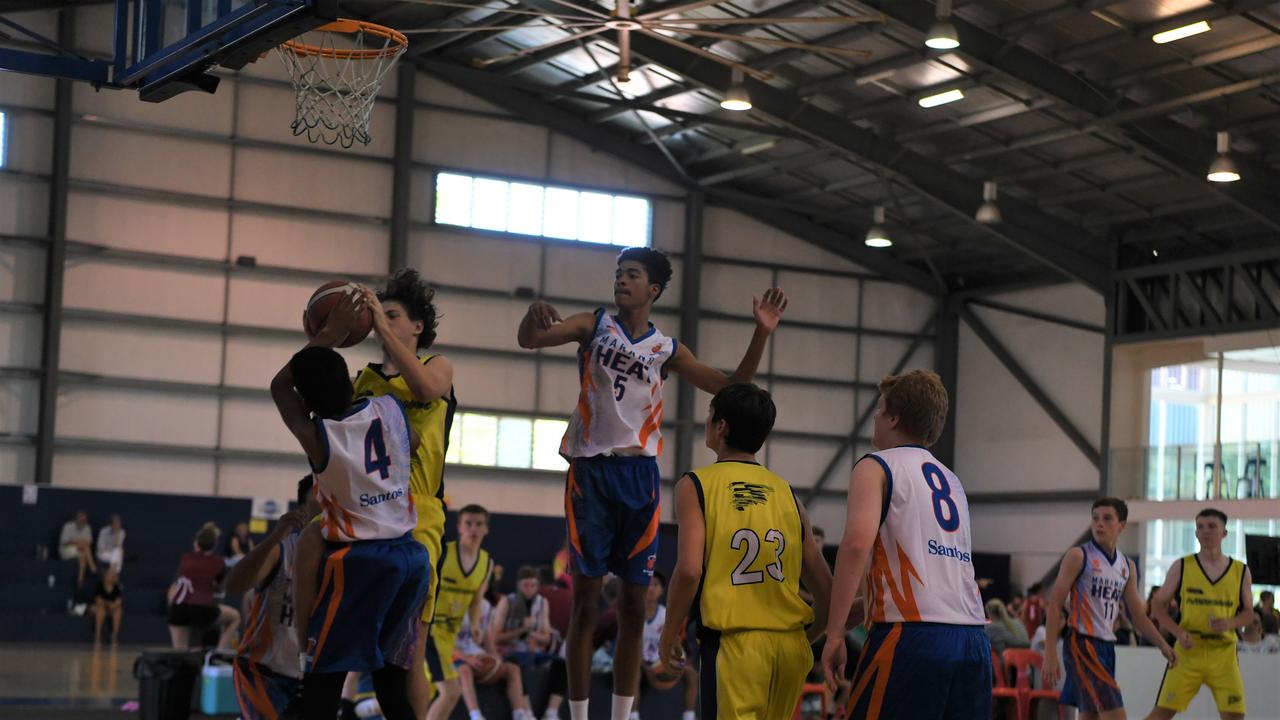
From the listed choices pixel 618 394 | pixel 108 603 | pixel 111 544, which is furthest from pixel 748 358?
pixel 111 544

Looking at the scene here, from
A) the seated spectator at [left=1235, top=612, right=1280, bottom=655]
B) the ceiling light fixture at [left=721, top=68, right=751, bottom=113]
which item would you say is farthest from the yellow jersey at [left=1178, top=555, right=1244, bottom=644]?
the ceiling light fixture at [left=721, top=68, right=751, bottom=113]

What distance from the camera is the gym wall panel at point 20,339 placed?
83.6 feet

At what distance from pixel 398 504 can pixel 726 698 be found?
1.40 meters

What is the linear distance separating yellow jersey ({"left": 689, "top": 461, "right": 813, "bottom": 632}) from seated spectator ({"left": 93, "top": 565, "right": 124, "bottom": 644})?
2063 centimetres

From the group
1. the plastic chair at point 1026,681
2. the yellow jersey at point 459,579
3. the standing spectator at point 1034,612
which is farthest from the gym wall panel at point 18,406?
the plastic chair at point 1026,681

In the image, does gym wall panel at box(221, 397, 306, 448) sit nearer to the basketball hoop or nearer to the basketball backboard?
the basketball hoop

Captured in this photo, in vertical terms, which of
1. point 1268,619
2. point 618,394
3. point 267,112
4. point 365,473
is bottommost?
point 1268,619

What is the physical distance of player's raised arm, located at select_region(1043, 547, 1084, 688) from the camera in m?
10.0

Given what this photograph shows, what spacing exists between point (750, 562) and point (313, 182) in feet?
77.0

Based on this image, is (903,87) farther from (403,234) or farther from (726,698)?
(726,698)

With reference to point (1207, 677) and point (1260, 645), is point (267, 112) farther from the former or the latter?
point (1207, 677)

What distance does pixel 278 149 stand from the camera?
90.1 feet

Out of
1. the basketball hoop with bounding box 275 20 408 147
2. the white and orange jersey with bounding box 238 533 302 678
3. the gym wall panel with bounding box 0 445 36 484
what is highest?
the basketball hoop with bounding box 275 20 408 147

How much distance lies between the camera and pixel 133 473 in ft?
86.2
